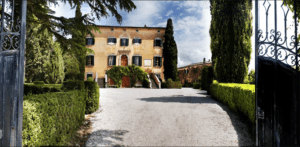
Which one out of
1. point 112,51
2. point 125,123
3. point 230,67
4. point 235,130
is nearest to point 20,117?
point 125,123

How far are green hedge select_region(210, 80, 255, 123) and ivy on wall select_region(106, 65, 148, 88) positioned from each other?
46.7 feet

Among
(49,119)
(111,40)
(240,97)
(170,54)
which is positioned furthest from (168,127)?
(111,40)

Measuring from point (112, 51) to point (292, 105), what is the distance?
23156mm

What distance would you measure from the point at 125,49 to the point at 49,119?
21.8 meters

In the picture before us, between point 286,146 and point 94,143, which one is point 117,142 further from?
point 286,146

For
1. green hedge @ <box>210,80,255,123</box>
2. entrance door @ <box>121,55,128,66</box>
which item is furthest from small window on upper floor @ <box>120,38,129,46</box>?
green hedge @ <box>210,80,255,123</box>

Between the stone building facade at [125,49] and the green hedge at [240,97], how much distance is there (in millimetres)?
15686

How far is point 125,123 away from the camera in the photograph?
6.91 m

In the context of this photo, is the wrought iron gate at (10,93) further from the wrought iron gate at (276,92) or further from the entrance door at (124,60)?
the entrance door at (124,60)

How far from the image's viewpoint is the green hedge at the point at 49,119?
11.5ft

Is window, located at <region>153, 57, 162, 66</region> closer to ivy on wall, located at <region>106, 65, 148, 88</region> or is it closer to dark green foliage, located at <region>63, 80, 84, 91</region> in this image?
ivy on wall, located at <region>106, 65, 148, 88</region>

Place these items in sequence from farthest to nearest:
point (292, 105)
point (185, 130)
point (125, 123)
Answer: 1. point (125, 123)
2. point (185, 130)
3. point (292, 105)

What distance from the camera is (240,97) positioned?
748 cm

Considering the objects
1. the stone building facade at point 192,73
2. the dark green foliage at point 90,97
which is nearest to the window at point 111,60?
the stone building facade at point 192,73
